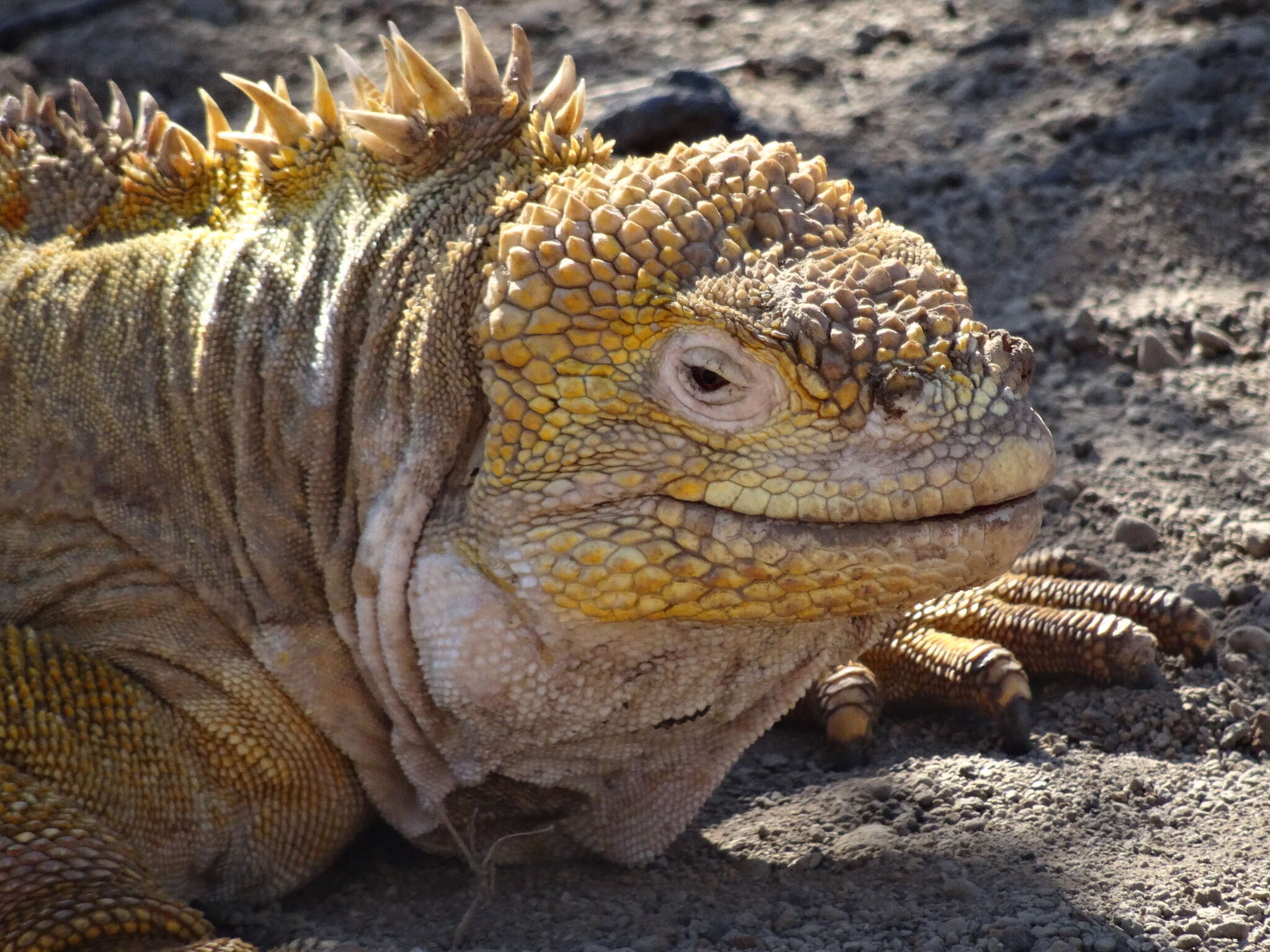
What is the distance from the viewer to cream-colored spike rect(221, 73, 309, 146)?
11.6ft

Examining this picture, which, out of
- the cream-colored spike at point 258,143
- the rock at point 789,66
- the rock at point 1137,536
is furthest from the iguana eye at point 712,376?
the rock at point 789,66

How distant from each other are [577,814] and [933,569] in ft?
3.84

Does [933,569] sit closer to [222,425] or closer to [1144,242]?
[222,425]

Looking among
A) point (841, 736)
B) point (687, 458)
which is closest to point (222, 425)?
point (687, 458)

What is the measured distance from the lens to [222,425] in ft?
11.4

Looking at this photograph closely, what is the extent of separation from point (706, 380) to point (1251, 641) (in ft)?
7.32

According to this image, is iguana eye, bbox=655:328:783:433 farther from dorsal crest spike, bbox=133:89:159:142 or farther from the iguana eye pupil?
dorsal crest spike, bbox=133:89:159:142

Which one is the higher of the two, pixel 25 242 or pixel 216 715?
pixel 25 242

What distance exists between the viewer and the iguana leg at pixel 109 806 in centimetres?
307

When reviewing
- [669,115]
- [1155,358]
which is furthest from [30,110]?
[1155,358]

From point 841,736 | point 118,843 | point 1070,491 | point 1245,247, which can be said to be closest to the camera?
point 118,843

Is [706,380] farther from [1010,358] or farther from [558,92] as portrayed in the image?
[558,92]

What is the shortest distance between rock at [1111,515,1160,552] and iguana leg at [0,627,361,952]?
2.66 m

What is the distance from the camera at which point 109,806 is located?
11.0ft
